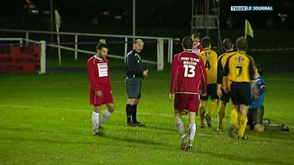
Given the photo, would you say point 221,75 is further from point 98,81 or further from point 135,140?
point 98,81

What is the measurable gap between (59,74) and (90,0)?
27.3 m

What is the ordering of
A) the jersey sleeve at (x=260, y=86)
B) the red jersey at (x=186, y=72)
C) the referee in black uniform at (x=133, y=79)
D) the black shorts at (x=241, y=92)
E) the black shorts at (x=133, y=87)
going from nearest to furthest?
the red jersey at (x=186, y=72)
the black shorts at (x=241, y=92)
the jersey sleeve at (x=260, y=86)
the referee in black uniform at (x=133, y=79)
the black shorts at (x=133, y=87)

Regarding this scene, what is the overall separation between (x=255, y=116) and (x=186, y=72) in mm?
3117

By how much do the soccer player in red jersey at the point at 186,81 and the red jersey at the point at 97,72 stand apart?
2090mm

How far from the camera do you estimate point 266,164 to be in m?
10.9

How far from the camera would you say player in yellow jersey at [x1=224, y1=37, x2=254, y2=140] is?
1295 centimetres

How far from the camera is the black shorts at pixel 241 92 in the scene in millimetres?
13023

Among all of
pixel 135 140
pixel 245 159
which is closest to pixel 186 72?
pixel 245 159

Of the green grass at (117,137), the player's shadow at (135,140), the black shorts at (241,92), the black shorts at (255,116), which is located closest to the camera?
the green grass at (117,137)

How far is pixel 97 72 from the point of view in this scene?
13.6 m

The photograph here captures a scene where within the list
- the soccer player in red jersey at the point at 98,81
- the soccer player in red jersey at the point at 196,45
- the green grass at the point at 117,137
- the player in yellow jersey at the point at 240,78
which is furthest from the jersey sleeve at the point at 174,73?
the soccer player in red jersey at the point at 196,45

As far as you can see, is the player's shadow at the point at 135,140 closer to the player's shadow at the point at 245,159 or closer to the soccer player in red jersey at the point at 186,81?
the soccer player in red jersey at the point at 186,81

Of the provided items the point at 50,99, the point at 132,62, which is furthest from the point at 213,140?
the point at 50,99

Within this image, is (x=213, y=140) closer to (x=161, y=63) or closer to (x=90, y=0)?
(x=161, y=63)
